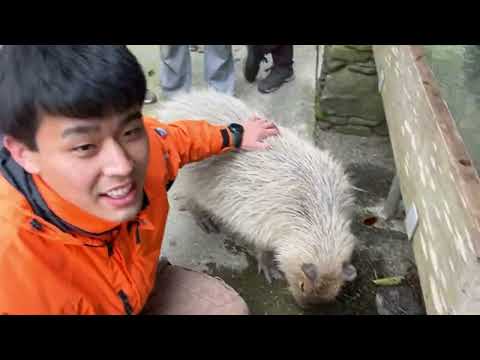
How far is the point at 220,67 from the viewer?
14.9 feet

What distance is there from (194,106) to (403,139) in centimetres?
142

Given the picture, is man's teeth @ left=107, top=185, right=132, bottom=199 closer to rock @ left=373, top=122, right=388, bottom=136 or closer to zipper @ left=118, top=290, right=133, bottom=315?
zipper @ left=118, top=290, right=133, bottom=315

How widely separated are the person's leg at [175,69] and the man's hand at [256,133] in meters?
1.81

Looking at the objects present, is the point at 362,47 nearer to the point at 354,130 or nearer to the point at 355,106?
the point at 355,106

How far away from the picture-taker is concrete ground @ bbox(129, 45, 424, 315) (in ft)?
10.0

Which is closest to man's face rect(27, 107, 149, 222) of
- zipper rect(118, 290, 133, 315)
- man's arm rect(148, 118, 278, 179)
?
zipper rect(118, 290, 133, 315)

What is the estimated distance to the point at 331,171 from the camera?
2975 mm

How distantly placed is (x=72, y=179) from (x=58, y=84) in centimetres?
30

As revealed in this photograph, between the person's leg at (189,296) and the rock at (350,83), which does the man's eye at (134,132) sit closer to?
the person's leg at (189,296)

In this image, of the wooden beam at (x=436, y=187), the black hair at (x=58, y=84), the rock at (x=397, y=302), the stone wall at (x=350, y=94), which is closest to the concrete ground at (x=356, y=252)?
the rock at (x=397, y=302)

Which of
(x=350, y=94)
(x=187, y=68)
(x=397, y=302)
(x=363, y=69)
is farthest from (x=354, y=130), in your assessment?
(x=397, y=302)
